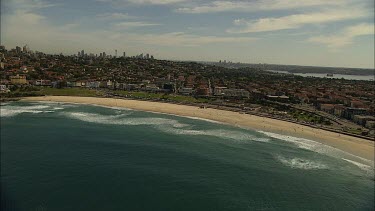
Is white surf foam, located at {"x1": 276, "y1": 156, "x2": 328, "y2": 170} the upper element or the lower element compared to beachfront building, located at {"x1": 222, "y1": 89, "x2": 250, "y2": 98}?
lower

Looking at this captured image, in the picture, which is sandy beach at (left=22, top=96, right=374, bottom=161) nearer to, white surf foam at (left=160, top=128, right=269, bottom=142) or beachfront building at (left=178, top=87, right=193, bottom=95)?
white surf foam at (left=160, top=128, right=269, bottom=142)

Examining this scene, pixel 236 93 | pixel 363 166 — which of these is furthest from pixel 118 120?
pixel 236 93

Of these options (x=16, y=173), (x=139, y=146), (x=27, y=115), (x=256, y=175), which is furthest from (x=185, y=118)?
(x=16, y=173)

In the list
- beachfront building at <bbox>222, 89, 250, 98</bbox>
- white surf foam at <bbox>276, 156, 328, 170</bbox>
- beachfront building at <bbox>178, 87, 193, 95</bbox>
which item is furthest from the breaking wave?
beachfront building at <bbox>222, 89, 250, 98</bbox>

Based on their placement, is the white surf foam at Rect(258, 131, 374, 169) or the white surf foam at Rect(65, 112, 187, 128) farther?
the white surf foam at Rect(65, 112, 187, 128)

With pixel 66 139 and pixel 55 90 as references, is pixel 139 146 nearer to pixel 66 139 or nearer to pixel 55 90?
pixel 66 139

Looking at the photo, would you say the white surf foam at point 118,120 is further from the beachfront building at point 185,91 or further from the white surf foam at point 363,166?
the beachfront building at point 185,91

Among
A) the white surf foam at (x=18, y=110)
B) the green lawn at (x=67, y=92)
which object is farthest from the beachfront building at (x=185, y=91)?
the white surf foam at (x=18, y=110)

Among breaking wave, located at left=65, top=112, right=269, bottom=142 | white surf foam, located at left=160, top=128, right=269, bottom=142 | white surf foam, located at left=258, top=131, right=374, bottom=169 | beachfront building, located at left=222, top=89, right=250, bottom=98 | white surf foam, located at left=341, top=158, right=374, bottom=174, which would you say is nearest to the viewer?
white surf foam, located at left=341, top=158, right=374, bottom=174
